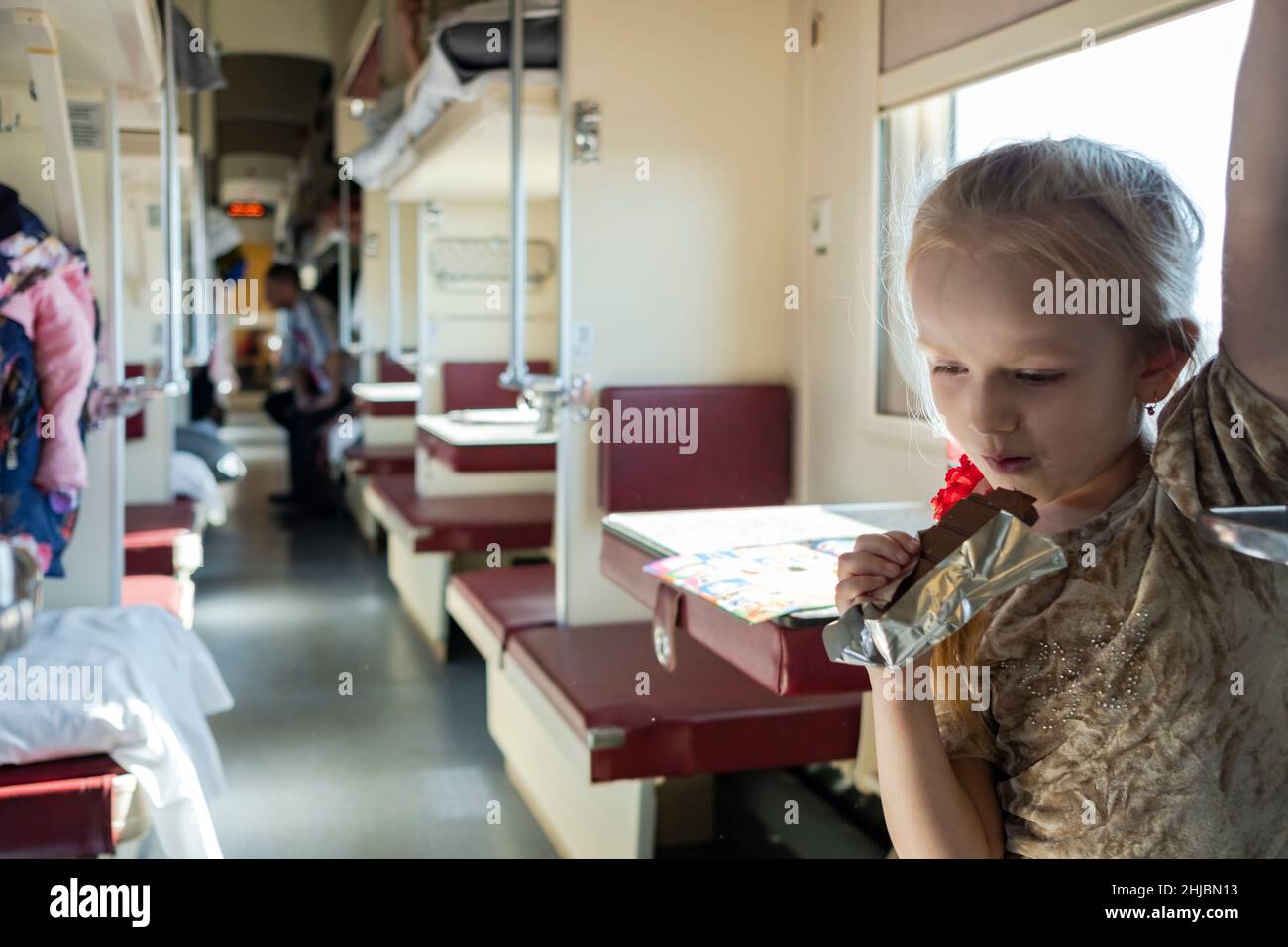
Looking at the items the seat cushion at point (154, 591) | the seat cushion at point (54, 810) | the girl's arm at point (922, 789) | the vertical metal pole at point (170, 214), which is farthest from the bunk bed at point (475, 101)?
the girl's arm at point (922, 789)

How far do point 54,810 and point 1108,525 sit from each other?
4.61ft

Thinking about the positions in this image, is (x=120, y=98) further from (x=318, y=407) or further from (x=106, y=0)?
(x=318, y=407)

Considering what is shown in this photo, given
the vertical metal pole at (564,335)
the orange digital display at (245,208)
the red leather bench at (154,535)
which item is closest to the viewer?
the vertical metal pole at (564,335)

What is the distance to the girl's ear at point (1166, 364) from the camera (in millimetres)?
711

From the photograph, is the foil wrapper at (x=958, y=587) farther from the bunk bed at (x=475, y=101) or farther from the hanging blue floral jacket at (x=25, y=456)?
the bunk bed at (x=475, y=101)

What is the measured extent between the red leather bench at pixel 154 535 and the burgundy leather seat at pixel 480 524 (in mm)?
661

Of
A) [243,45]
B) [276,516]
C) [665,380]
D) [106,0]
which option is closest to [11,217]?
[106,0]

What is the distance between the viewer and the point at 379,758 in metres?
2.55

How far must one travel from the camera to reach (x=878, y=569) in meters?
0.64

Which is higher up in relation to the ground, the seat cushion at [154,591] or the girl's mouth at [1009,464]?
the girl's mouth at [1009,464]

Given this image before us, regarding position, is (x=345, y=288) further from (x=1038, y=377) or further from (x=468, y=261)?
(x=1038, y=377)

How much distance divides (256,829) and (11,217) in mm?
1021

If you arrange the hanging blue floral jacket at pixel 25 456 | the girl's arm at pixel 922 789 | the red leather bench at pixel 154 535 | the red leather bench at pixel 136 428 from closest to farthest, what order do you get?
the girl's arm at pixel 922 789
the hanging blue floral jacket at pixel 25 456
the red leather bench at pixel 154 535
the red leather bench at pixel 136 428

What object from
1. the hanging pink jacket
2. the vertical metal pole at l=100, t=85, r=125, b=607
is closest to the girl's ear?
the hanging pink jacket
